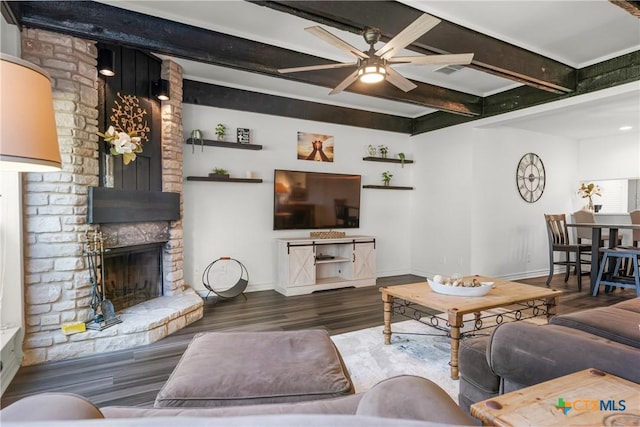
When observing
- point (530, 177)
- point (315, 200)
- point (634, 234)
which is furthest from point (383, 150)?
point (634, 234)

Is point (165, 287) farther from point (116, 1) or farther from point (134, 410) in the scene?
point (134, 410)

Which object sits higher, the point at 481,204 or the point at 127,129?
the point at 127,129

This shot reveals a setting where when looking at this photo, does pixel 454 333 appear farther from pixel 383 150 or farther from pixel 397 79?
pixel 383 150

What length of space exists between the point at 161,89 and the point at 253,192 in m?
1.79

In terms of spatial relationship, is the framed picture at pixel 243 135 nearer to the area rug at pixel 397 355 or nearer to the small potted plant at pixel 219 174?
the small potted plant at pixel 219 174

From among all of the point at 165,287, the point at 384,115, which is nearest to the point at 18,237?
the point at 165,287

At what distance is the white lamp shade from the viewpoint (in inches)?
37.8

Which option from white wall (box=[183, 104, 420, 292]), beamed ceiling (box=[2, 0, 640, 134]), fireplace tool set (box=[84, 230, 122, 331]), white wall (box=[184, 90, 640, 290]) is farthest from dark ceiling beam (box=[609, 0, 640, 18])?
fireplace tool set (box=[84, 230, 122, 331])

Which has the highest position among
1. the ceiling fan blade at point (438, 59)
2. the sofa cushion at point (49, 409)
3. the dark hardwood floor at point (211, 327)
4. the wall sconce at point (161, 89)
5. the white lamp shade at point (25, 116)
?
the wall sconce at point (161, 89)

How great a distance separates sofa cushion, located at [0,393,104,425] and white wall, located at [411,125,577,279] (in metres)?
5.27

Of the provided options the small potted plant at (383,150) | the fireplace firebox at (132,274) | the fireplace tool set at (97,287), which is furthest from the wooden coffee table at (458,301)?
the small potted plant at (383,150)

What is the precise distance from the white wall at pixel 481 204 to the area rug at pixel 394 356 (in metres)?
2.55

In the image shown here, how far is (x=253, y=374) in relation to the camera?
54.6 inches

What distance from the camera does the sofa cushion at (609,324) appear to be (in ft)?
4.38
